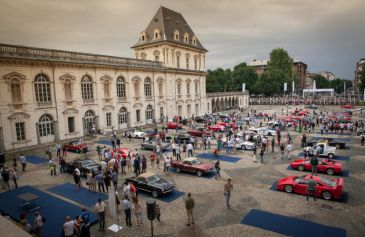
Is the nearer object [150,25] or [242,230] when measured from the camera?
[242,230]

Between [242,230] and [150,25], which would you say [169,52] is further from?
[242,230]

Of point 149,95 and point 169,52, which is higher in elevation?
point 169,52

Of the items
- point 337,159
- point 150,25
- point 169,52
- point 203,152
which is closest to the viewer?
point 337,159

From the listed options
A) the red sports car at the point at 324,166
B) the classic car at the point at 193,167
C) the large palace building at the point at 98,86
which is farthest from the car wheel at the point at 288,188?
the large palace building at the point at 98,86

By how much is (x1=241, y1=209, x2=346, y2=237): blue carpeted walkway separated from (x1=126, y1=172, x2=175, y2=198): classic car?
4.92 m

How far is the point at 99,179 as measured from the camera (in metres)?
15.6

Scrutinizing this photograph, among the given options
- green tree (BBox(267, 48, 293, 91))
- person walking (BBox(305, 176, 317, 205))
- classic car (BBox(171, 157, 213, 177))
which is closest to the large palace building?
classic car (BBox(171, 157, 213, 177))

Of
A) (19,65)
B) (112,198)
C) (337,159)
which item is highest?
(19,65)

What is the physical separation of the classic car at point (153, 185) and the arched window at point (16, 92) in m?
21.1

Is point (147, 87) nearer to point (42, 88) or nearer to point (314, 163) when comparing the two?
point (42, 88)

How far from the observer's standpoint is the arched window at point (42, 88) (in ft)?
99.2

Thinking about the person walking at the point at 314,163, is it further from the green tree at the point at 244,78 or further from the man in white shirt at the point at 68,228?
the green tree at the point at 244,78

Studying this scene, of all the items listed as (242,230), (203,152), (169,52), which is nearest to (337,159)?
(203,152)

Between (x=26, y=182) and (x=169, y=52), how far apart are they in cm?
3813
